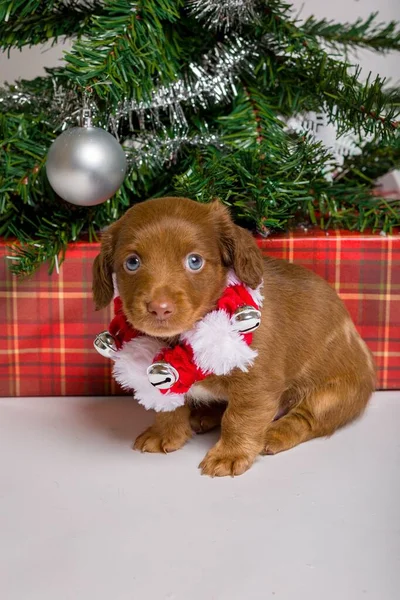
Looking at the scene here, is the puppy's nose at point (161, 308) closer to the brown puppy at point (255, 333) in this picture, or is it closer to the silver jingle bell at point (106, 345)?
the brown puppy at point (255, 333)

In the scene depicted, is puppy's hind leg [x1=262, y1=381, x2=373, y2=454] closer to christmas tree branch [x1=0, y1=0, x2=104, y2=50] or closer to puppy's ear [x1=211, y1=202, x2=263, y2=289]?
puppy's ear [x1=211, y1=202, x2=263, y2=289]

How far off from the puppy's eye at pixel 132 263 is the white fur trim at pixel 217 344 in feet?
0.59

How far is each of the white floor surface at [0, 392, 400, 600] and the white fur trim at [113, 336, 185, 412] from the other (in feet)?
0.48

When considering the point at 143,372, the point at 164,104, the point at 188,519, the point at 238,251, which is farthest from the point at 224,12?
the point at 188,519

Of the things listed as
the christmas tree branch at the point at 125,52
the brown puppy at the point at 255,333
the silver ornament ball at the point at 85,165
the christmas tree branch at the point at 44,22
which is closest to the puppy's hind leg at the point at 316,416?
the brown puppy at the point at 255,333

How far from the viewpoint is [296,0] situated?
2.96 m

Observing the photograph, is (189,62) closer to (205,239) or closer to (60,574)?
(205,239)

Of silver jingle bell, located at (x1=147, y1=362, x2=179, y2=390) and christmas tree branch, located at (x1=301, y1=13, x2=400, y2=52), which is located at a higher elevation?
christmas tree branch, located at (x1=301, y1=13, x2=400, y2=52)

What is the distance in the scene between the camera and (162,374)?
167cm

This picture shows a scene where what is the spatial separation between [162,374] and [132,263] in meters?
0.23

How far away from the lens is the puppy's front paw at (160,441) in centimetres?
186

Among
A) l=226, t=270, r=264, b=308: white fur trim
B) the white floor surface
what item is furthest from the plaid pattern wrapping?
l=226, t=270, r=264, b=308: white fur trim

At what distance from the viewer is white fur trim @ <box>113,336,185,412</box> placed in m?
1.76

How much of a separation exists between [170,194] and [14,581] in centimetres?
116
